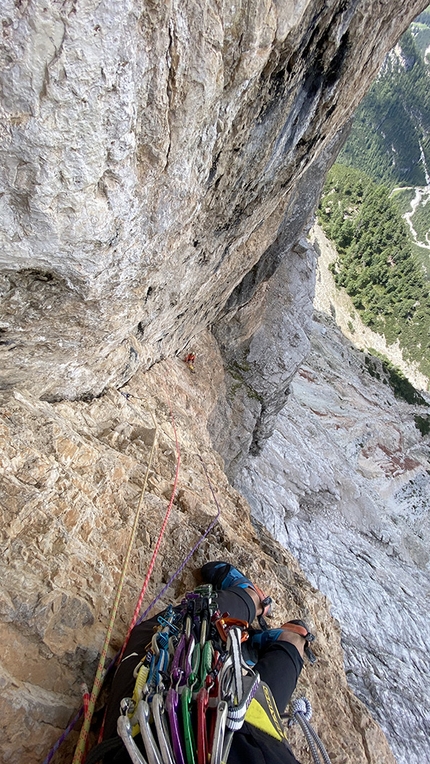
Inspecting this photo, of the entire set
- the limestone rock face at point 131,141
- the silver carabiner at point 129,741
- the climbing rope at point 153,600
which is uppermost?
the limestone rock face at point 131,141

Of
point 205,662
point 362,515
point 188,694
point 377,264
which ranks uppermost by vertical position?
point 377,264

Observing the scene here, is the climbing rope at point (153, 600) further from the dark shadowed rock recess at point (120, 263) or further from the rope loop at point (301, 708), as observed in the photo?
the rope loop at point (301, 708)

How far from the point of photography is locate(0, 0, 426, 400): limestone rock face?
2297mm

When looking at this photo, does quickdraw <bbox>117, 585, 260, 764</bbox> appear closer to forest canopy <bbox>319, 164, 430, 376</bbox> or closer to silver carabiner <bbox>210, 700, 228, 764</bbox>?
silver carabiner <bbox>210, 700, 228, 764</bbox>

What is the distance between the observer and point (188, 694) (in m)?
2.35

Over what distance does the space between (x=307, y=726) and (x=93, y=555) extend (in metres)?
2.19

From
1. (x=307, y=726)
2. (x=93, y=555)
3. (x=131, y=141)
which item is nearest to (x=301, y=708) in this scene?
(x=307, y=726)

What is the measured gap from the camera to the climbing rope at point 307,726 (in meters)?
3.22

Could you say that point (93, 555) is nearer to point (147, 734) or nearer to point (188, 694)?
point (188, 694)

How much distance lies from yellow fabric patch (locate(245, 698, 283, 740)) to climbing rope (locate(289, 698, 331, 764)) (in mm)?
1034

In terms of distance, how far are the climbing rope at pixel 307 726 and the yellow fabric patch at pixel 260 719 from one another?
3.39 feet

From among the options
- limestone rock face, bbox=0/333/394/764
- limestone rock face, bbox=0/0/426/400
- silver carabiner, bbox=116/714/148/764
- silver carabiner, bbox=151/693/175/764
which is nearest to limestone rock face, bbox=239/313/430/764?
limestone rock face, bbox=0/333/394/764

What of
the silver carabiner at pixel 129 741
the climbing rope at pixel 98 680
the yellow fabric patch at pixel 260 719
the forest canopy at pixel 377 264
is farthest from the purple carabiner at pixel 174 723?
the forest canopy at pixel 377 264

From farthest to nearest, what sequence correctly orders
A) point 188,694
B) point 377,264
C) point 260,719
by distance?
point 377,264
point 260,719
point 188,694
